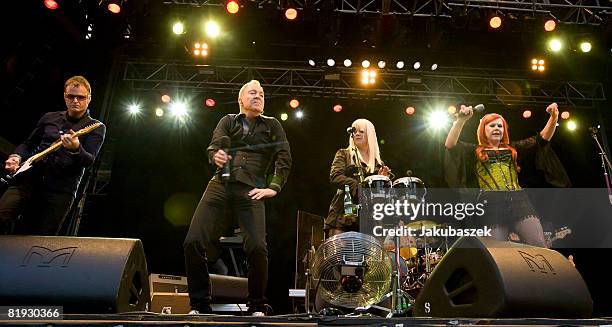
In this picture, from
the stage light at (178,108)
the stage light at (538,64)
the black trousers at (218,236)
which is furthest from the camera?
the stage light at (178,108)

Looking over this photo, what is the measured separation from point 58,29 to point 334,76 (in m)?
4.76

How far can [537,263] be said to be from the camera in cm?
262

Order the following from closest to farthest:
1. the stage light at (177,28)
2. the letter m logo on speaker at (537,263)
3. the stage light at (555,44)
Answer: the letter m logo on speaker at (537,263)
the stage light at (177,28)
the stage light at (555,44)

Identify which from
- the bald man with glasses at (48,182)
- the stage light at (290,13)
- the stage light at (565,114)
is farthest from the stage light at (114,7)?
the stage light at (565,114)

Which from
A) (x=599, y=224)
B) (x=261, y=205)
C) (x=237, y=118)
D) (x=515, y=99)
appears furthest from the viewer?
(x=515, y=99)

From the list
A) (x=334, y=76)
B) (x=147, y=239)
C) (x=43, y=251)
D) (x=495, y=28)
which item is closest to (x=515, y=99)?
(x=495, y=28)

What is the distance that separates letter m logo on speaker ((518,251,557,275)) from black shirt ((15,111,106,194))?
3090mm

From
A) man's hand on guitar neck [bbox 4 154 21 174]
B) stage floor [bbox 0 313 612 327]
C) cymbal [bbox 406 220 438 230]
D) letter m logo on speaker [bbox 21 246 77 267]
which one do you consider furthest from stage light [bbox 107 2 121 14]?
stage floor [bbox 0 313 612 327]

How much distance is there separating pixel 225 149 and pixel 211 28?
5094 millimetres

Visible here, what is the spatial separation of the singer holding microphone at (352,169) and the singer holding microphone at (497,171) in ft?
2.62

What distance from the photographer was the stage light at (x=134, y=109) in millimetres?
9469

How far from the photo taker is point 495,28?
7.50 m

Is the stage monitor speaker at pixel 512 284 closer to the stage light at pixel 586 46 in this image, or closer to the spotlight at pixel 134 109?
the stage light at pixel 586 46

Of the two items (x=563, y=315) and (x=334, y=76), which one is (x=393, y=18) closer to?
(x=334, y=76)
